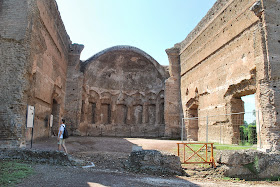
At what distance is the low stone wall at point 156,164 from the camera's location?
6309mm

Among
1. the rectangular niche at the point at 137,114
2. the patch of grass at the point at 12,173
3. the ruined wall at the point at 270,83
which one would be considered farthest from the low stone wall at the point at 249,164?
the rectangular niche at the point at 137,114

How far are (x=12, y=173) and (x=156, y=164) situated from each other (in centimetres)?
366

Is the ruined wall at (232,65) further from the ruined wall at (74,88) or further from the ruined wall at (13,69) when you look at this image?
the ruined wall at (13,69)

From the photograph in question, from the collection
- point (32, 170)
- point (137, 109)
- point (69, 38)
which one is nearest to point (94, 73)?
point (69, 38)

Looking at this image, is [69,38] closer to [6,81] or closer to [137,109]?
[137,109]

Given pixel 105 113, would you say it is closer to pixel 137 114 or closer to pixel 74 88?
pixel 137 114

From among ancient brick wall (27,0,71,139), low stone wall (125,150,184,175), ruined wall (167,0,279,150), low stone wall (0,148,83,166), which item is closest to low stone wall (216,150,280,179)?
ruined wall (167,0,279,150)

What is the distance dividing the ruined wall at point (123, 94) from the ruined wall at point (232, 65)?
453cm

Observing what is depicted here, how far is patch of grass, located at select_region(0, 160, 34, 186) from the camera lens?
4119mm

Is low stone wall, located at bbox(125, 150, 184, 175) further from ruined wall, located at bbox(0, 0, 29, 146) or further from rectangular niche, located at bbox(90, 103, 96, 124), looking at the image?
rectangular niche, located at bbox(90, 103, 96, 124)

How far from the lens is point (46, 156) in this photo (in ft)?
20.6

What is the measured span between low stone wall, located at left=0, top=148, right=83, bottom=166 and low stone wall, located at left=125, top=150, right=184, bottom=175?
1652mm

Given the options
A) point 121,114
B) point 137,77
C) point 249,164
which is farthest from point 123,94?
point 249,164

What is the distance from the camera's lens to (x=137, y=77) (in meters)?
20.5
